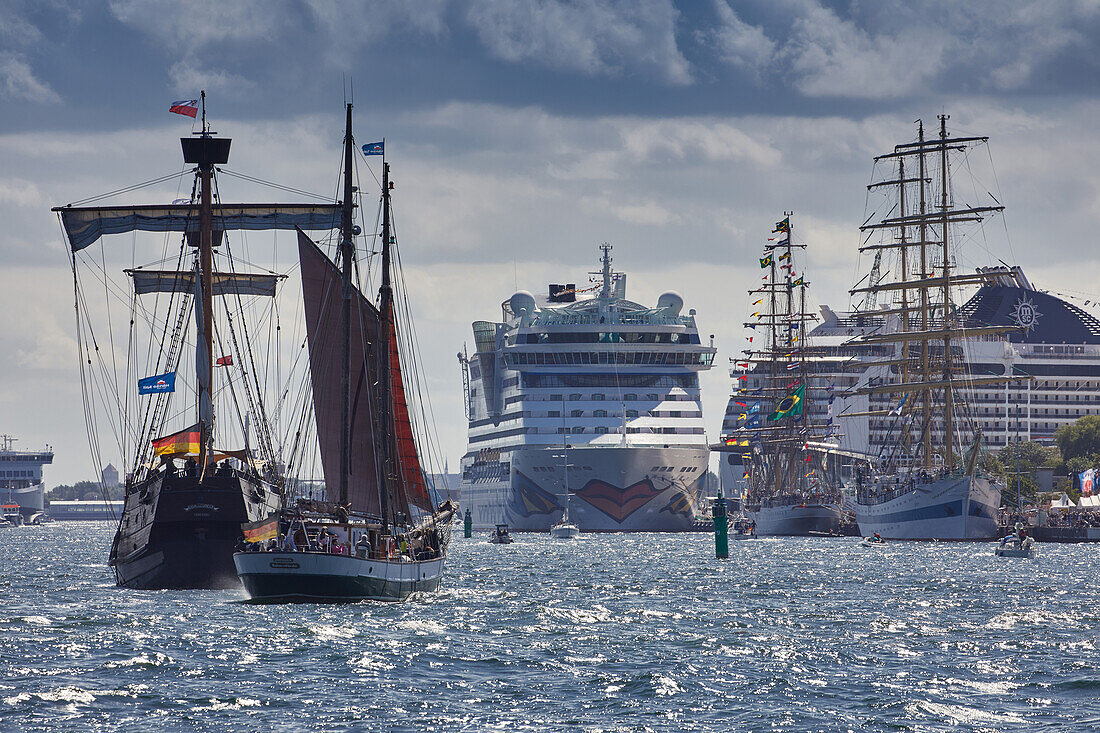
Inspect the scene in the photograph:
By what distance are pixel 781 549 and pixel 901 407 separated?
99.1ft

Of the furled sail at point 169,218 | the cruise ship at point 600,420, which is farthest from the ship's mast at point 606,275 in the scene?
the furled sail at point 169,218

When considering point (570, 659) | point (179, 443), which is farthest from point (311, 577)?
point (179, 443)

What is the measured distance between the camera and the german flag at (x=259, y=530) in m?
58.8

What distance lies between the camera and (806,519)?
498 feet

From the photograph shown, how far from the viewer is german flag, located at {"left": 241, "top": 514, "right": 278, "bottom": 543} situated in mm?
58750

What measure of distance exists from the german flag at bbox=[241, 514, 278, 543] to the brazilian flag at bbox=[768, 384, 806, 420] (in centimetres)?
9980

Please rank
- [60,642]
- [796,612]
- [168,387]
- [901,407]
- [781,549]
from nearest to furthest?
[60,642]
[796,612]
[168,387]
[781,549]
[901,407]

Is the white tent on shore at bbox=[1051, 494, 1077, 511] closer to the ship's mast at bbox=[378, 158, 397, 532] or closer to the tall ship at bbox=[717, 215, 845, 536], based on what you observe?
the tall ship at bbox=[717, 215, 845, 536]

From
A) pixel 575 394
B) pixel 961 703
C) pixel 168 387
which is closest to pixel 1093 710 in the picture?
pixel 961 703

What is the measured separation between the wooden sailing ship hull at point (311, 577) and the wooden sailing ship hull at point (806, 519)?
340ft

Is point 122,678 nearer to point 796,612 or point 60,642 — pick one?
point 60,642

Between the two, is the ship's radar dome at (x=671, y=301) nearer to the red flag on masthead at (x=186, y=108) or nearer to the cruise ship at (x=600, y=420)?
the cruise ship at (x=600, y=420)

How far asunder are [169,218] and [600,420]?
82.6 m

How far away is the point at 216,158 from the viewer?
68375 mm
